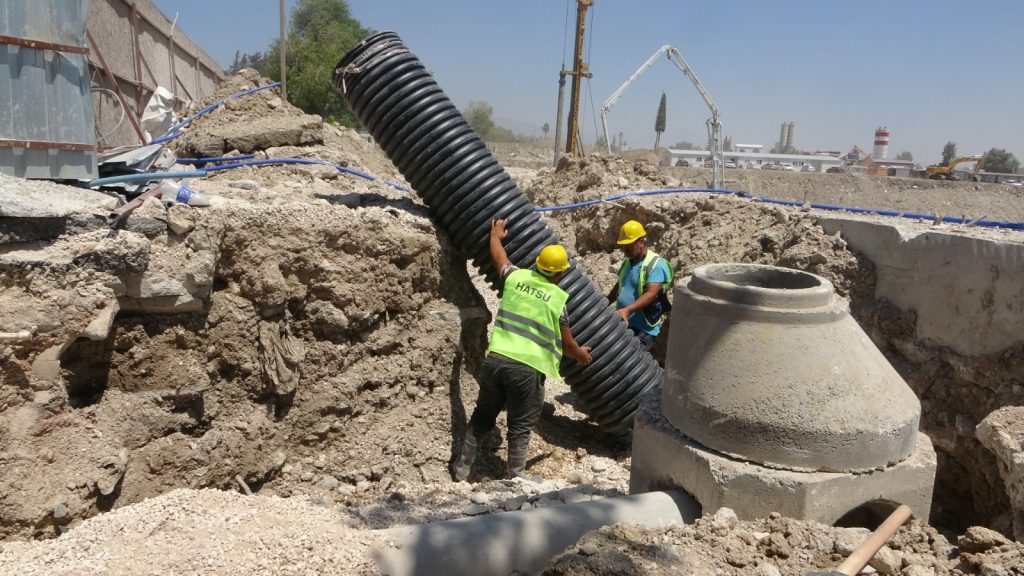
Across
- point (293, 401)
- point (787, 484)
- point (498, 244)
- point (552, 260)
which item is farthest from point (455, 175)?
point (787, 484)

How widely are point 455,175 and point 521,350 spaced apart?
4.36ft

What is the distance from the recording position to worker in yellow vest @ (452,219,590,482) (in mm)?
4367

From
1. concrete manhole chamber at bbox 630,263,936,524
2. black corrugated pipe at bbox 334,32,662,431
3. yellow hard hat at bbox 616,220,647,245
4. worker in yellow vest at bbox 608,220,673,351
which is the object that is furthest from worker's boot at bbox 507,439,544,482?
yellow hard hat at bbox 616,220,647,245

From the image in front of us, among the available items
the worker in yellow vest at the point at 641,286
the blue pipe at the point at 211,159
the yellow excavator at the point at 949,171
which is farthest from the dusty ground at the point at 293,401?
the yellow excavator at the point at 949,171

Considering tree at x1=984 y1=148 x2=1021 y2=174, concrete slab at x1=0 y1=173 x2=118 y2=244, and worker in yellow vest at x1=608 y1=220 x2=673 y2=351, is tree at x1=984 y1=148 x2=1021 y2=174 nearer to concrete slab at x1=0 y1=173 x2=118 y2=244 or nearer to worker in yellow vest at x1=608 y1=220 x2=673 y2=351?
worker in yellow vest at x1=608 y1=220 x2=673 y2=351

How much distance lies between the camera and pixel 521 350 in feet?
14.4

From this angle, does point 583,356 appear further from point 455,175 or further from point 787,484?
point 787,484

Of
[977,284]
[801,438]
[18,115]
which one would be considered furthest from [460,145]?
[977,284]

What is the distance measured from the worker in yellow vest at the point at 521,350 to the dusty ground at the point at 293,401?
1.08ft

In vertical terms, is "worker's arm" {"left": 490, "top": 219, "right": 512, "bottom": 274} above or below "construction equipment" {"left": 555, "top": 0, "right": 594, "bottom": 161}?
below

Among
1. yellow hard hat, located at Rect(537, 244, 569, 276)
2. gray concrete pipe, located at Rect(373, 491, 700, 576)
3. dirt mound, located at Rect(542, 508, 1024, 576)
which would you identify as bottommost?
gray concrete pipe, located at Rect(373, 491, 700, 576)

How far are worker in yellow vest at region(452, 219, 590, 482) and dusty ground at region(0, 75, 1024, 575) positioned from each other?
0.33 meters

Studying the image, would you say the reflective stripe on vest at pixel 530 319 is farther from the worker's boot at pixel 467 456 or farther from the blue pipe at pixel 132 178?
the blue pipe at pixel 132 178

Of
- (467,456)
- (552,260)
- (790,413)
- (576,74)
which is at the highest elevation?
(576,74)
